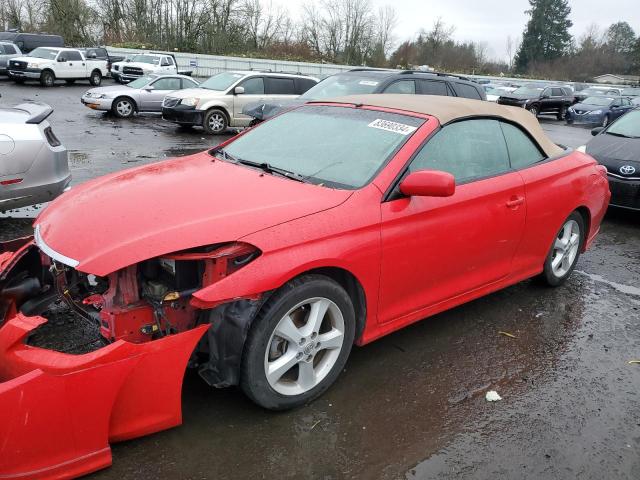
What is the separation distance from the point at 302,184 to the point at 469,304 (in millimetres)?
2073

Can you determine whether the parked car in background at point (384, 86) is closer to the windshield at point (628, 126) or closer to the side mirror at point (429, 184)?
the windshield at point (628, 126)

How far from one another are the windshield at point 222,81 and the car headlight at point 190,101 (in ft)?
2.53

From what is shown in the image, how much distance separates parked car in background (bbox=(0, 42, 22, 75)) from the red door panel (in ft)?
91.4

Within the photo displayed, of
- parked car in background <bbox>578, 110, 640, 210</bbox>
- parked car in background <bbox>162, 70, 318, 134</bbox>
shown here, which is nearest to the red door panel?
parked car in background <bbox>578, 110, 640, 210</bbox>

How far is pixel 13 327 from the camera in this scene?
2492 millimetres

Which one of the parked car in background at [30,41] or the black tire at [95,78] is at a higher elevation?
the parked car in background at [30,41]

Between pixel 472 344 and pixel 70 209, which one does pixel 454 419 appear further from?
pixel 70 209

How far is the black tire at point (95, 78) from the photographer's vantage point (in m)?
26.7

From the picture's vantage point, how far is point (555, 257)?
15.8 feet

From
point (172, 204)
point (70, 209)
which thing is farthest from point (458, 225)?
point (70, 209)

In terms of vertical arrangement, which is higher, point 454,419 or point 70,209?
point 70,209

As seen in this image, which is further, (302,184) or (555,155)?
(555,155)

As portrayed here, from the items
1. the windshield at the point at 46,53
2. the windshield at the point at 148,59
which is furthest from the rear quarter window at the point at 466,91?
the windshield at the point at 46,53

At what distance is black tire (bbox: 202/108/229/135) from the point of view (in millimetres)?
13914
